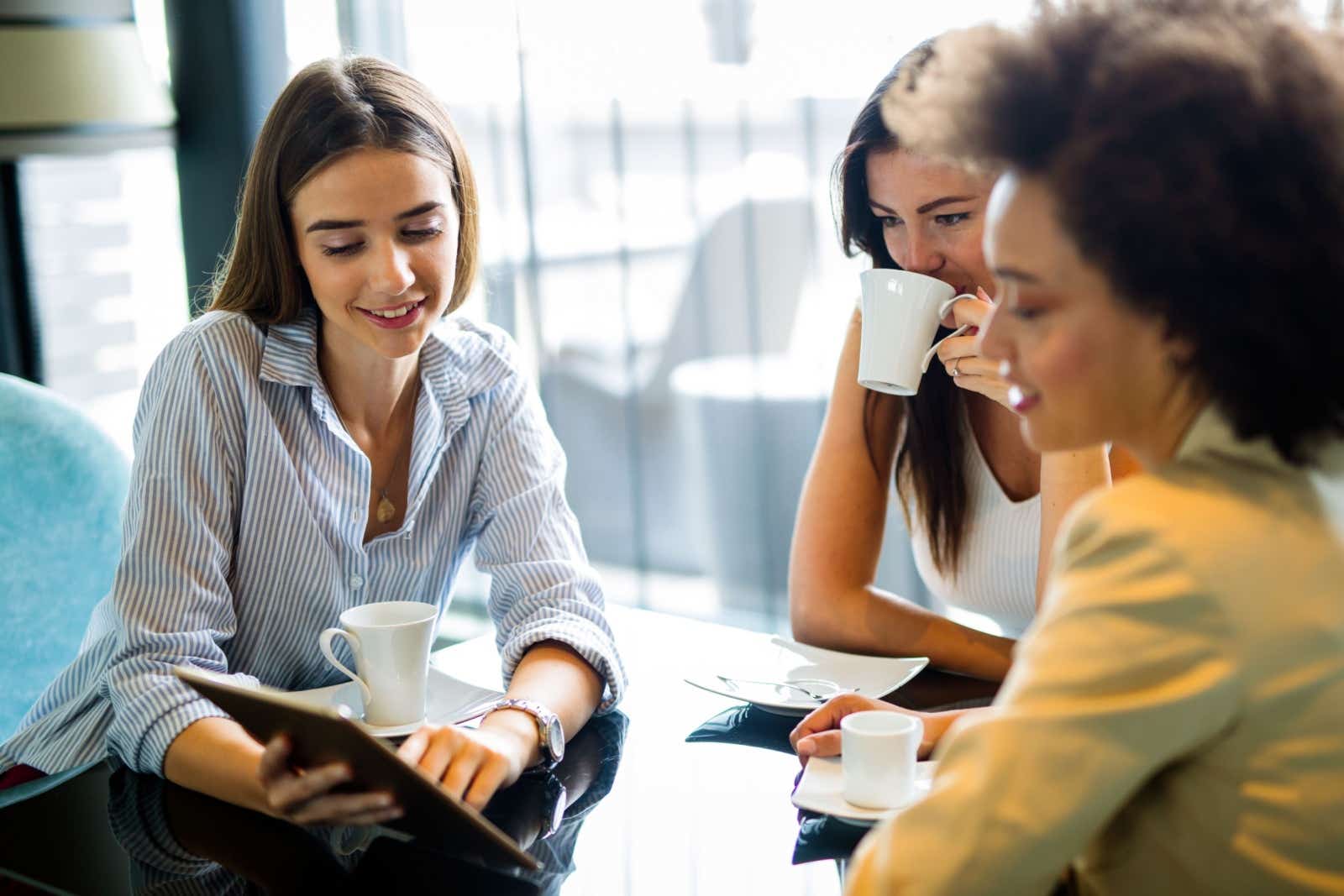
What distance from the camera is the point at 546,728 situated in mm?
1187

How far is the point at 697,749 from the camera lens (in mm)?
1211

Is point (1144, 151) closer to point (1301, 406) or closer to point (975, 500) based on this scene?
point (1301, 406)

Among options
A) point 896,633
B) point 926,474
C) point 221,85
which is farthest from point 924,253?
point 221,85

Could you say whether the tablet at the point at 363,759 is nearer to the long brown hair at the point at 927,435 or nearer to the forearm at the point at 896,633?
the forearm at the point at 896,633

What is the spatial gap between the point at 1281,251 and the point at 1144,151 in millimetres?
82

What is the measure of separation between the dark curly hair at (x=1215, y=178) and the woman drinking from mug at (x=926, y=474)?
27.3 inches

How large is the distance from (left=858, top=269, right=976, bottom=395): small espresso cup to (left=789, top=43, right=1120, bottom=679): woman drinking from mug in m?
0.04

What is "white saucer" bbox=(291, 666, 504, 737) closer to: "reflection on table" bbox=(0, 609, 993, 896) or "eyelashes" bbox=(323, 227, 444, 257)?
"reflection on table" bbox=(0, 609, 993, 896)

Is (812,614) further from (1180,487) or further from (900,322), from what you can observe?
(1180,487)

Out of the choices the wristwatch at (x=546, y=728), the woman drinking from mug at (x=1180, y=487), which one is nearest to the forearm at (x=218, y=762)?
the wristwatch at (x=546, y=728)

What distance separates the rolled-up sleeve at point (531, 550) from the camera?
1369mm

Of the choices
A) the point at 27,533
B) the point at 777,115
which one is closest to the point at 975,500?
the point at 27,533

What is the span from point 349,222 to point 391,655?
0.49 metres

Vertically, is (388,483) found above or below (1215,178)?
below
